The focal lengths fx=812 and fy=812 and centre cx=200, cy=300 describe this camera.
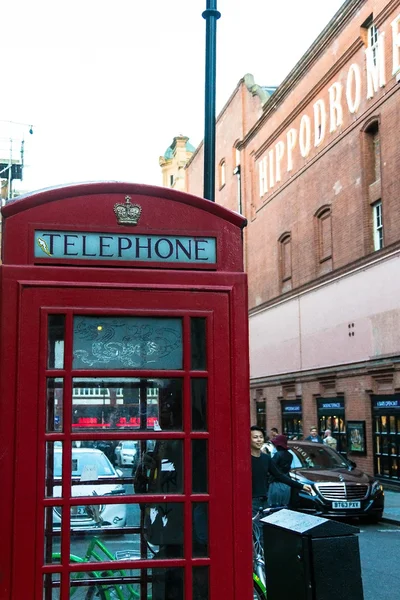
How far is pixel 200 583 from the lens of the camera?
12.8 feet

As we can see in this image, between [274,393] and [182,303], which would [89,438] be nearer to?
[182,303]

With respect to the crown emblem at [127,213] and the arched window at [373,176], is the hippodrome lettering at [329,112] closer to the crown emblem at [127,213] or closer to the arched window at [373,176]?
the arched window at [373,176]

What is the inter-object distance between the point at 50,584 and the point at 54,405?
2.75 feet

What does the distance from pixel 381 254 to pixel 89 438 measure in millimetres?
21051

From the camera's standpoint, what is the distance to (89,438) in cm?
384

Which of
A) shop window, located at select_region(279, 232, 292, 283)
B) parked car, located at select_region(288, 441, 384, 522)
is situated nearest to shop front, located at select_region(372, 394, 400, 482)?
parked car, located at select_region(288, 441, 384, 522)

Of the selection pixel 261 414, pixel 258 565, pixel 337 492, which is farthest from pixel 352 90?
pixel 258 565

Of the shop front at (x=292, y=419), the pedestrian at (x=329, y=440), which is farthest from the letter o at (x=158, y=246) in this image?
the shop front at (x=292, y=419)

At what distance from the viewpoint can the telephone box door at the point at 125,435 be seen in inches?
150

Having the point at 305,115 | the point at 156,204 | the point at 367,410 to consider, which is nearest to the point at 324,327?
the point at 367,410

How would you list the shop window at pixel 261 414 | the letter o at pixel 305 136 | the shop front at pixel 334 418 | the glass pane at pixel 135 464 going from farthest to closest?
1. the shop window at pixel 261 414
2. the letter o at pixel 305 136
3. the shop front at pixel 334 418
4. the glass pane at pixel 135 464

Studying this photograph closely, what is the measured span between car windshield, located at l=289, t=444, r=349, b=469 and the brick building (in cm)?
561

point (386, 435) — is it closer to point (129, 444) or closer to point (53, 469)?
point (129, 444)

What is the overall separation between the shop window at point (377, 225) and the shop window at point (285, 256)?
23.6 feet
